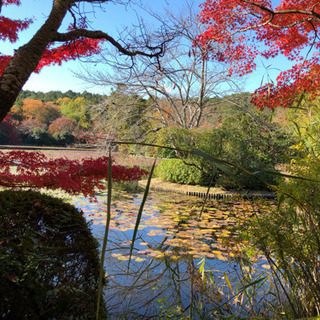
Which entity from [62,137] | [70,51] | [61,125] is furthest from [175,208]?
[61,125]

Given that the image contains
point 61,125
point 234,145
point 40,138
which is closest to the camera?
point 234,145

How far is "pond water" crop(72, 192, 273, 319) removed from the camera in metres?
1.91

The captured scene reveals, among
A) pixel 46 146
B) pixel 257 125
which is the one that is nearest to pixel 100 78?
pixel 257 125

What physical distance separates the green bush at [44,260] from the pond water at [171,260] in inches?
6.7

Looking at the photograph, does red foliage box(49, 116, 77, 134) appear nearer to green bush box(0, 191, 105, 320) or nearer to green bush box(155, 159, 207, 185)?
green bush box(155, 159, 207, 185)

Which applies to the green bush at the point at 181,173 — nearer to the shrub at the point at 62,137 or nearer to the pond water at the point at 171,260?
the pond water at the point at 171,260

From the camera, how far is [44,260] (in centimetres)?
90

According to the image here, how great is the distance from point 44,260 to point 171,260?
2.61 metres

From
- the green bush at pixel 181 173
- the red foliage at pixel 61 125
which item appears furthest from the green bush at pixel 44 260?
the red foliage at pixel 61 125

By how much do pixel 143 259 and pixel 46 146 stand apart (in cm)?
2182

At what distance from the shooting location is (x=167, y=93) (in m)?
11.8

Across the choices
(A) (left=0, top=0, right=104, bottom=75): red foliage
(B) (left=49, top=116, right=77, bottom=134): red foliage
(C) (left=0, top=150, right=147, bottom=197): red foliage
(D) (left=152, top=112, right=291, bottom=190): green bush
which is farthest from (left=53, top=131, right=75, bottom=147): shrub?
(C) (left=0, top=150, right=147, bottom=197): red foliage

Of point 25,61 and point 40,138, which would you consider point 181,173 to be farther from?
point 40,138

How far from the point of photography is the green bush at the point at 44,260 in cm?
87
